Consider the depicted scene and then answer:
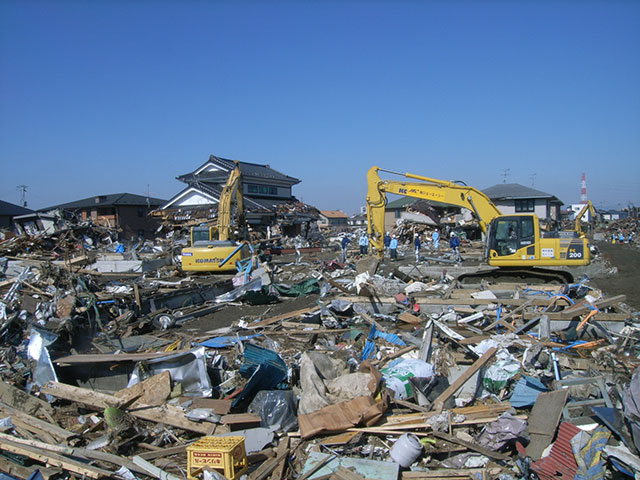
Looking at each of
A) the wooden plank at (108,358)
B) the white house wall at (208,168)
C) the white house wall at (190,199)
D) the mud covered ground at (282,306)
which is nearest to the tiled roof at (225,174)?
the white house wall at (208,168)

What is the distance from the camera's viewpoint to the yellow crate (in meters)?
3.97

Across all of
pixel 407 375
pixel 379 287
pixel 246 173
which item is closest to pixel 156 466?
pixel 407 375

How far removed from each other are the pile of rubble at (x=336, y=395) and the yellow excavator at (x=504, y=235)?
3.02 meters

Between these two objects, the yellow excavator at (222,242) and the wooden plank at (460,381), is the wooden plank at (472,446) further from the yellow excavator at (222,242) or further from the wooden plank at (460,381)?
the yellow excavator at (222,242)

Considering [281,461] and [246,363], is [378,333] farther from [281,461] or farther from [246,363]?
[281,461]

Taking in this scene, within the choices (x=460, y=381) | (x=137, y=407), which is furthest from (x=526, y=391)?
(x=137, y=407)

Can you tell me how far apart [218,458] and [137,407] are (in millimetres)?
2138

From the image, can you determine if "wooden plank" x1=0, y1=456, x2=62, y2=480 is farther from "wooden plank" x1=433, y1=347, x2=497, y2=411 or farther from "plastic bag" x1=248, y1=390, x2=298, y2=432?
"wooden plank" x1=433, y1=347, x2=497, y2=411

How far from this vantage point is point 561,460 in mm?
4137

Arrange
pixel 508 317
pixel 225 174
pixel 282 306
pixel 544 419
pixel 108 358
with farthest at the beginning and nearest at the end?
pixel 225 174, pixel 282 306, pixel 508 317, pixel 108 358, pixel 544 419

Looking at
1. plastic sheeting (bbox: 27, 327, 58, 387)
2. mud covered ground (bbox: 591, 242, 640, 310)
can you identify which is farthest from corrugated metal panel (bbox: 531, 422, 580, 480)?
mud covered ground (bbox: 591, 242, 640, 310)

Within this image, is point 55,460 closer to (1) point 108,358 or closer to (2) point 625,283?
(1) point 108,358

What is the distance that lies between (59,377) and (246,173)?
1123 inches

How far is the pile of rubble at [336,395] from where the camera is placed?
4273 mm
